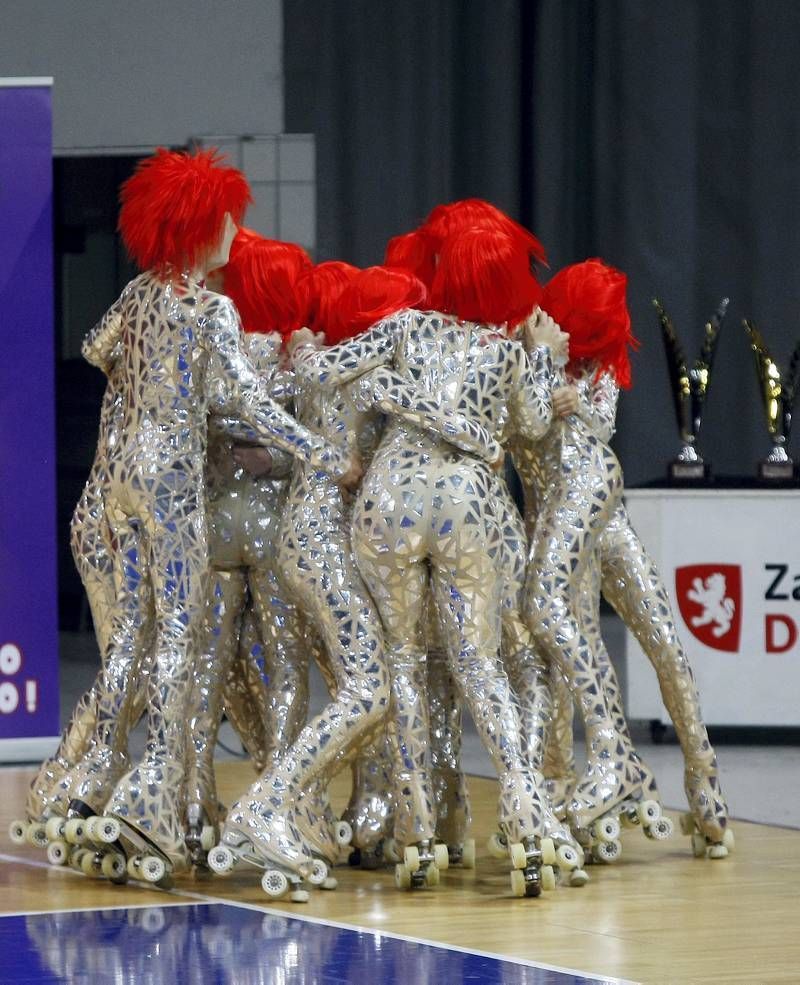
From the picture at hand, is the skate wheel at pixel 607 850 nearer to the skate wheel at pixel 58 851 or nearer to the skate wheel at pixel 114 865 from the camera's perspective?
the skate wheel at pixel 114 865

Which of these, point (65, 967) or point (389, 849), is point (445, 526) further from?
point (65, 967)

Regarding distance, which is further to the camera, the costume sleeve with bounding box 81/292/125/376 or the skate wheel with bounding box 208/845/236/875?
the costume sleeve with bounding box 81/292/125/376

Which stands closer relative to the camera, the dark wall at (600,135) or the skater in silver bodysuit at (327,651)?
the skater in silver bodysuit at (327,651)

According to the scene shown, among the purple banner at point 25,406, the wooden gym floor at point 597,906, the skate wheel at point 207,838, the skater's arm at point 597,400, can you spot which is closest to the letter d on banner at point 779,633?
the wooden gym floor at point 597,906

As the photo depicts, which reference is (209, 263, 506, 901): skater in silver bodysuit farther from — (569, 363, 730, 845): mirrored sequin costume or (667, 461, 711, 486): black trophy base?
(667, 461, 711, 486): black trophy base

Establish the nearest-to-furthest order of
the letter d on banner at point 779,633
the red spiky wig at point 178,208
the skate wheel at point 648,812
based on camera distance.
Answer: the red spiky wig at point 178,208
the skate wheel at point 648,812
the letter d on banner at point 779,633

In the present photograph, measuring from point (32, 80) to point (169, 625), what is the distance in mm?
2457

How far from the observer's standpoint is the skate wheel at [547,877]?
14.4ft

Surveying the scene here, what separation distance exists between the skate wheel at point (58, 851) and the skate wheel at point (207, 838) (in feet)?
1.05

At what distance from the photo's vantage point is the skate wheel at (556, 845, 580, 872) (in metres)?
4.39

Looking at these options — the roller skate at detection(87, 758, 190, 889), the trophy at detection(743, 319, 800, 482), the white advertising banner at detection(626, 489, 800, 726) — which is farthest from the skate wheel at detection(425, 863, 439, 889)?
the trophy at detection(743, 319, 800, 482)

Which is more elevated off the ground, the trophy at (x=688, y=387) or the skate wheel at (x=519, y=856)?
the trophy at (x=688, y=387)

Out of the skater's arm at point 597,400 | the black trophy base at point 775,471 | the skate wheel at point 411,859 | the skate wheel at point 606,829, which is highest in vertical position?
the skater's arm at point 597,400

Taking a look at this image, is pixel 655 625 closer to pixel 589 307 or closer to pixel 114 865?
pixel 589 307
